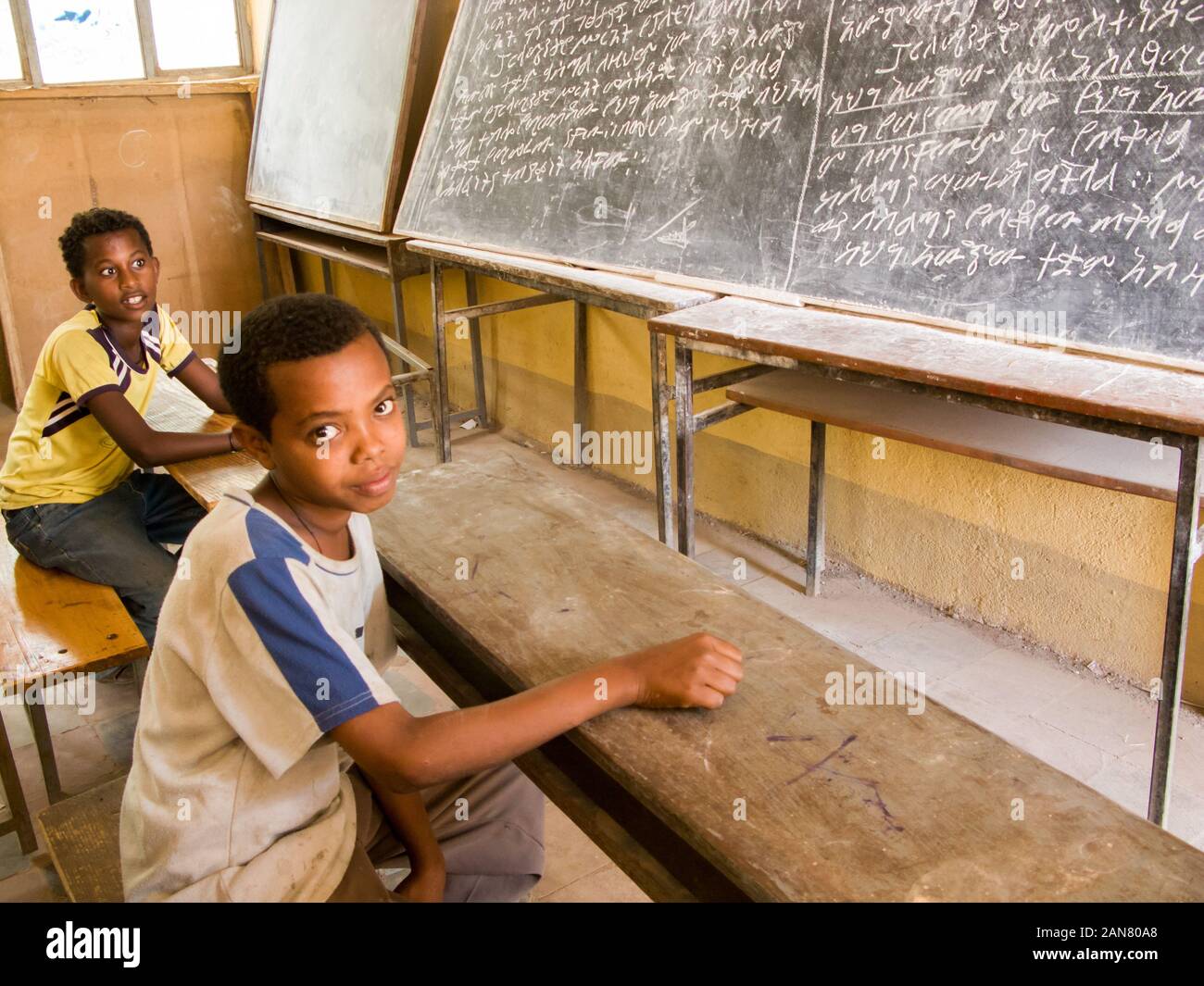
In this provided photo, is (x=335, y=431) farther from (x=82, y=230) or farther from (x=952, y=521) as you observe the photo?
(x=952, y=521)

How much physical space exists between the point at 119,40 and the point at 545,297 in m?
3.74

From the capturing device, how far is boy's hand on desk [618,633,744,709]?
116 cm

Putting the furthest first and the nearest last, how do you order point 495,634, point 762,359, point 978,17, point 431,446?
point 431,446 < point 762,359 < point 978,17 < point 495,634

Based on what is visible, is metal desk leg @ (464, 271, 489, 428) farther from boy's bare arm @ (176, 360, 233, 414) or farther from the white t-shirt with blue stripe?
the white t-shirt with blue stripe

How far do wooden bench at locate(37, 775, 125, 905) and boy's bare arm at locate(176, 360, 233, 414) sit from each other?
1.36 metres

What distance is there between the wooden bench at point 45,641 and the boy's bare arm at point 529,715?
1.07 metres

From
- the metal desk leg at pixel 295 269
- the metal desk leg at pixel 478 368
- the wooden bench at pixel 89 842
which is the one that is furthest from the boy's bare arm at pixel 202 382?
the metal desk leg at pixel 295 269

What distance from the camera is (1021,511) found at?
271 centimetres

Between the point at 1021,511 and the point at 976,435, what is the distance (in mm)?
567

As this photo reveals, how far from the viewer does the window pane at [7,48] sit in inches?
216

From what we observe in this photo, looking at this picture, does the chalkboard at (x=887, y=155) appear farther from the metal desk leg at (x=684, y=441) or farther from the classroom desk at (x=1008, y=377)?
the metal desk leg at (x=684, y=441)

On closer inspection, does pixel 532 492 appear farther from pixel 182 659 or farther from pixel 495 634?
pixel 182 659

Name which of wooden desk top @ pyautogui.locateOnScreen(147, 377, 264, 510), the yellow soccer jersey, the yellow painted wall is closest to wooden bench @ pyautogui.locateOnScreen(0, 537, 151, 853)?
the yellow soccer jersey
